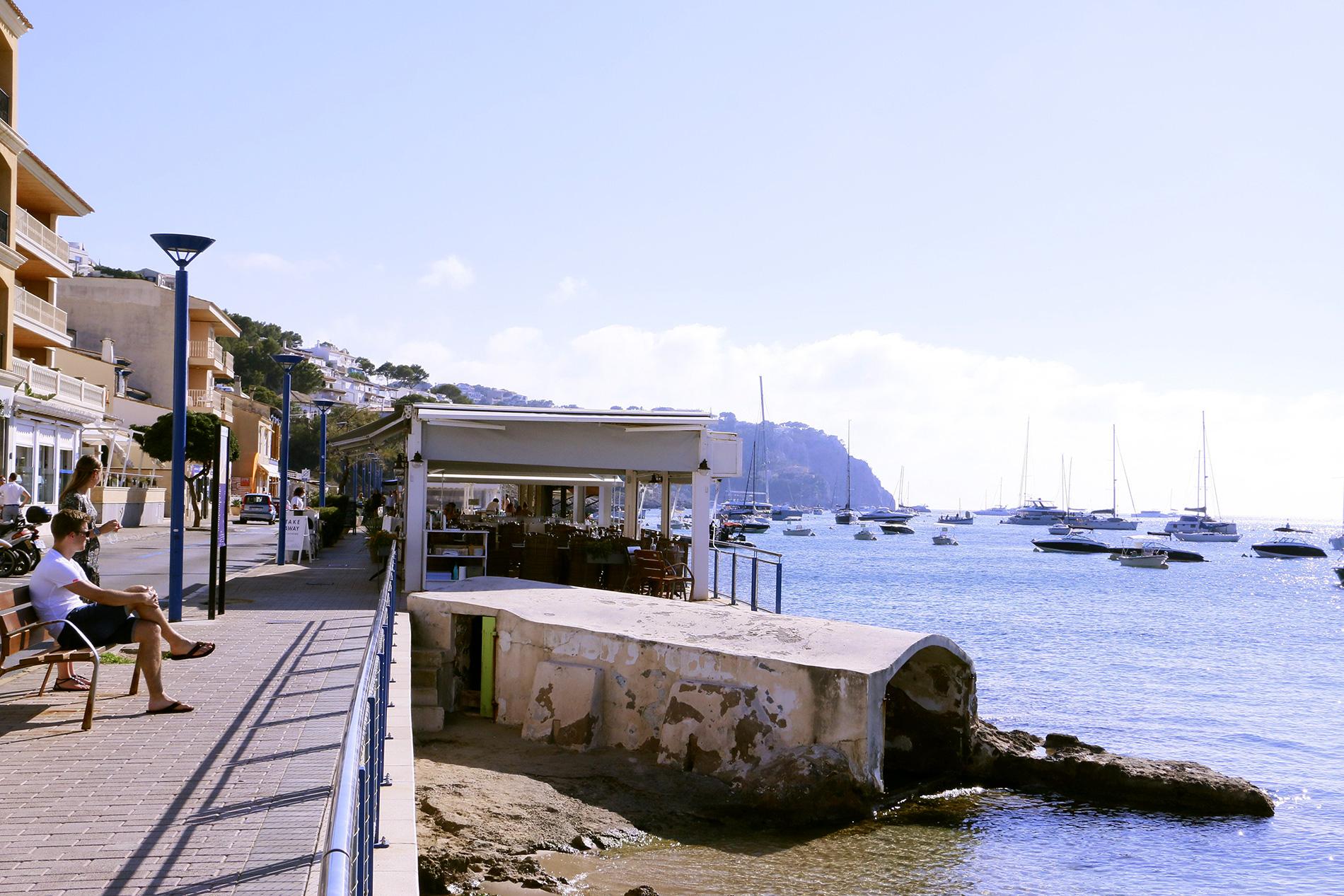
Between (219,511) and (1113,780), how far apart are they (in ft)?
35.7

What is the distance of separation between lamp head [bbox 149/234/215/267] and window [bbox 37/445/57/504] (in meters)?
19.6

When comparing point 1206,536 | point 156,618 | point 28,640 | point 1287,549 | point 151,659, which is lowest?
point 1287,549

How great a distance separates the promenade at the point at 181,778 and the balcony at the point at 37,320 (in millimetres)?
27392

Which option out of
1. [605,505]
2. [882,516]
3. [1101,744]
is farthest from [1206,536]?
[1101,744]

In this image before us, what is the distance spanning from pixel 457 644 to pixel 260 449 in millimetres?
59843

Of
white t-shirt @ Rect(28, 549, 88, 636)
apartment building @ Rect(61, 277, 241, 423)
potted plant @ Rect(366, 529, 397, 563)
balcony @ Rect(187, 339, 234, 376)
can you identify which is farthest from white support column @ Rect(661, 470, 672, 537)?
balcony @ Rect(187, 339, 234, 376)

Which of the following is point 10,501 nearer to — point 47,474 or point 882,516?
point 47,474

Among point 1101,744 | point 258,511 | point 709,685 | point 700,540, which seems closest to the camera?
point 709,685

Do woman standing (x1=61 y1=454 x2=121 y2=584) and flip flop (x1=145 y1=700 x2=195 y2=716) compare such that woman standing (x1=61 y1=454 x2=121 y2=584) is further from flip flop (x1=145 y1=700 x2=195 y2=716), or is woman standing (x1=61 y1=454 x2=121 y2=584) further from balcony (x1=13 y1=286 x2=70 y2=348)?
balcony (x1=13 y1=286 x2=70 y2=348)

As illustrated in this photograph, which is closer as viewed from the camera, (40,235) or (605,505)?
(605,505)

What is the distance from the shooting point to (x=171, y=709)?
7730 mm

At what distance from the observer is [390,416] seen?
18203 mm

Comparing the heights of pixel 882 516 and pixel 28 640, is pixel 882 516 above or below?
below

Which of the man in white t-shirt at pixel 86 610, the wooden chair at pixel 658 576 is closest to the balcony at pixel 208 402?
the wooden chair at pixel 658 576
